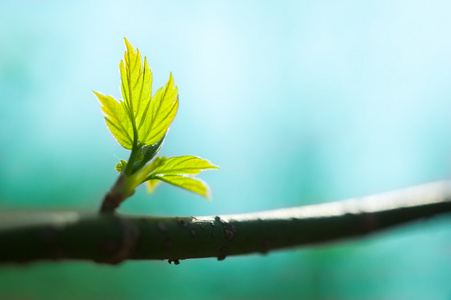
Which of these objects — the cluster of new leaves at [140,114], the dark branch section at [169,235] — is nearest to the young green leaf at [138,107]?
the cluster of new leaves at [140,114]

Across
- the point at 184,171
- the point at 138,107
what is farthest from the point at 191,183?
the point at 138,107

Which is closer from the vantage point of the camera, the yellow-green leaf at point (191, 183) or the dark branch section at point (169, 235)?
the dark branch section at point (169, 235)

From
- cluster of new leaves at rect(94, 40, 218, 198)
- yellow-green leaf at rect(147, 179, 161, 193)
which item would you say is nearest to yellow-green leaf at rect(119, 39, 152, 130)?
cluster of new leaves at rect(94, 40, 218, 198)

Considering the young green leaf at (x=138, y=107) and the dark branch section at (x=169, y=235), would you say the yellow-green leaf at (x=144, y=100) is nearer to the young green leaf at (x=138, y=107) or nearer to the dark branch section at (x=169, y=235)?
the young green leaf at (x=138, y=107)

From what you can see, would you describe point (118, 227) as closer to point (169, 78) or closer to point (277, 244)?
point (169, 78)

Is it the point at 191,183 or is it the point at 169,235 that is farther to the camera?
the point at 191,183

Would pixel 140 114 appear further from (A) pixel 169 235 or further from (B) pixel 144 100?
(A) pixel 169 235

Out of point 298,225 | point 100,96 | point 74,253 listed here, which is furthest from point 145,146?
point 298,225
